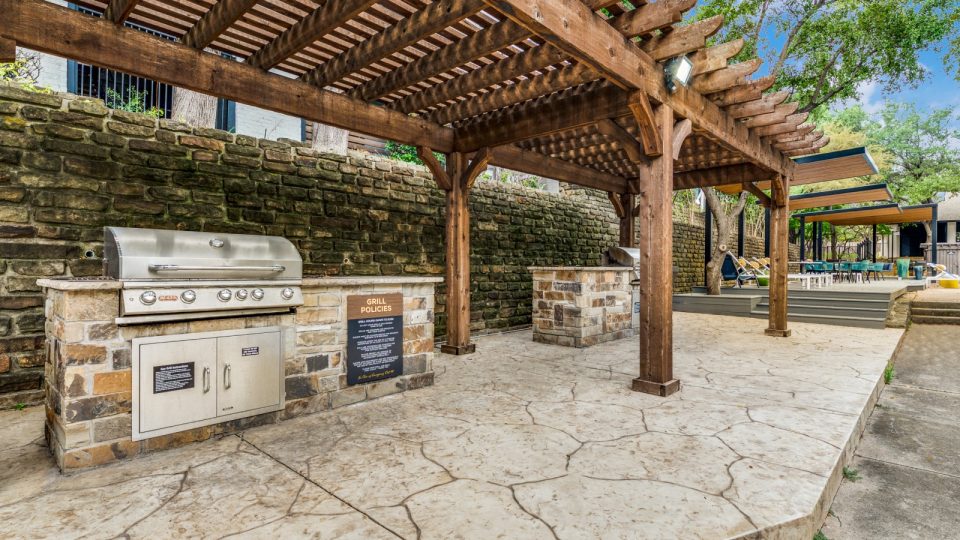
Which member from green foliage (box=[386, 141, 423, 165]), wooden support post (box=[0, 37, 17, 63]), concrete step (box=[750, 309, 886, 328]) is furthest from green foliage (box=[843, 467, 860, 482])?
green foliage (box=[386, 141, 423, 165])

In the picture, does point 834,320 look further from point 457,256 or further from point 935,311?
point 457,256

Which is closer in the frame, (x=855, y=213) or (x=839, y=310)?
(x=839, y=310)

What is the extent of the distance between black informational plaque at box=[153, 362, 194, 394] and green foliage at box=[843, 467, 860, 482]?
150 inches

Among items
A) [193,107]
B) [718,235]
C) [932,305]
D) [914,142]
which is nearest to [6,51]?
[193,107]

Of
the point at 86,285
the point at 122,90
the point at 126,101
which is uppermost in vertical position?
the point at 122,90

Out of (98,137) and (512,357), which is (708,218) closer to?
(512,357)

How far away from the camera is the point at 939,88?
10569 cm

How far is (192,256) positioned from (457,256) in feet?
10.1

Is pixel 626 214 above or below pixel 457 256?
above

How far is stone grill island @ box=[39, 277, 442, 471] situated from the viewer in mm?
2342

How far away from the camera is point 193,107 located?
661 cm

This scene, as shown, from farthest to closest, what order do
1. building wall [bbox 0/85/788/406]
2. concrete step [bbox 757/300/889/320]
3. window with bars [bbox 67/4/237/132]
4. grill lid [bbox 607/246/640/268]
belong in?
concrete step [bbox 757/300/889/320], grill lid [bbox 607/246/640/268], window with bars [bbox 67/4/237/132], building wall [bbox 0/85/788/406]

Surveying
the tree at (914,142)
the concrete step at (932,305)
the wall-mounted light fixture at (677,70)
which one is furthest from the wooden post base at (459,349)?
the tree at (914,142)

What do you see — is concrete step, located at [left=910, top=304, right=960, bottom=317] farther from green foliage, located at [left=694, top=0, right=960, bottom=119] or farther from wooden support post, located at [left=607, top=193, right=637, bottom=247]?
wooden support post, located at [left=607, top=193, right=637, bottom=247]
